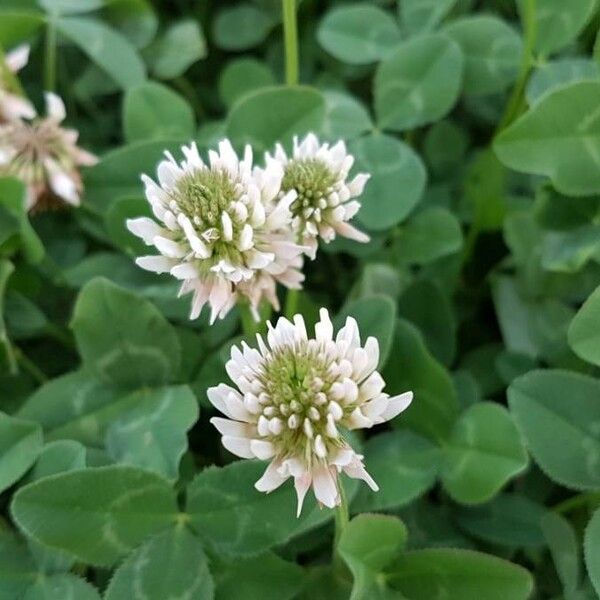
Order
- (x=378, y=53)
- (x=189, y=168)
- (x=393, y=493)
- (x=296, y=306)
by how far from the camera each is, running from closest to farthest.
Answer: (x=189, y=168) < (x=393, y=493) < (x=296, y=306) < (x=378, y=53)

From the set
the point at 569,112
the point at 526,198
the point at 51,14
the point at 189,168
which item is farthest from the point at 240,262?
the point at 51,14

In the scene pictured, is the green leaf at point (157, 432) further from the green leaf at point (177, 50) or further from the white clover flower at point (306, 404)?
the green leaf at point (177, 50)

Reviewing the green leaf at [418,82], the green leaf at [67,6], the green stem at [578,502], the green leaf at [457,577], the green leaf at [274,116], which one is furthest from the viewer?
the green leaf at [67,6]

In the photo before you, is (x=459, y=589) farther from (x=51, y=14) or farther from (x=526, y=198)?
(x=51, y=14)

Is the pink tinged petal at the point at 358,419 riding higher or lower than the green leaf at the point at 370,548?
higher

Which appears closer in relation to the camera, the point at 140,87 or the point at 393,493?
the point at 393,493

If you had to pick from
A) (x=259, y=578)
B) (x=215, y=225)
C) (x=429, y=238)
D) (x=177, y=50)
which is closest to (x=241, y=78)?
(x=177, y=50)

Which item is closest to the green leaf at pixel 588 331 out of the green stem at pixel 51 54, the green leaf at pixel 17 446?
the green leaf at pixel 17 446

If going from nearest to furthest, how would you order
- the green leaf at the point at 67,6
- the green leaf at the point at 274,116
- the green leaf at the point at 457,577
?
the green leaf at the point at 457,577, the green leaf at the point at 274,116, the green leaf at the point at 67,6
